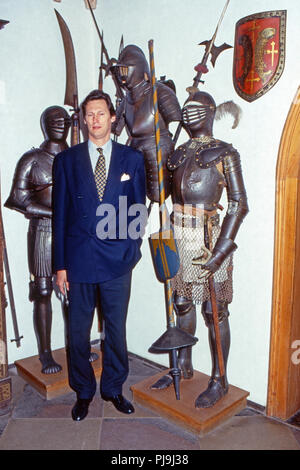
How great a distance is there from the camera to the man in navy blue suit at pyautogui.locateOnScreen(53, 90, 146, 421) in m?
2.26

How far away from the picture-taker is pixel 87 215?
7.42 feet

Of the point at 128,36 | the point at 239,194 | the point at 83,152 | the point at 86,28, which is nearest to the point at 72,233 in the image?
the point at 83,152

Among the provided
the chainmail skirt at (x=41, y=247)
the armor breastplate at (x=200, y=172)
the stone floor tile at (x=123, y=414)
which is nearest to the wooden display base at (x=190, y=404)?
the stone floor tile at (x=123, y=414)

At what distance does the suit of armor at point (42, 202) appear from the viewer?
278 cm

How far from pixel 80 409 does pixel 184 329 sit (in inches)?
30.3

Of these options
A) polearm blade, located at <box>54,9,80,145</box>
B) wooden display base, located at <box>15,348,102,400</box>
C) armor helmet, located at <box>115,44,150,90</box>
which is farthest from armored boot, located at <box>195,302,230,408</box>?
polearm blade, located at <box>54,9,80,145</box>

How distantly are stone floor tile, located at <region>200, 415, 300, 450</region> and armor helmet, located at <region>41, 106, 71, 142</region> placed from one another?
2.05 meters

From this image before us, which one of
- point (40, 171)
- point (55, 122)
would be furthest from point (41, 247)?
point (55, 122)

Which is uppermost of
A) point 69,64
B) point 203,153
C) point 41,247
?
point 69,64

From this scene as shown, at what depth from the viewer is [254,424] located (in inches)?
93.7

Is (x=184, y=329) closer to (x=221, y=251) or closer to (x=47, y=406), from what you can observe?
(x=221, y=251)

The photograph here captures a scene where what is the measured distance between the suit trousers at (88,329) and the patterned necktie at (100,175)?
0.50 meters

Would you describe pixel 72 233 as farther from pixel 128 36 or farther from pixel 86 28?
pixel 86 28
